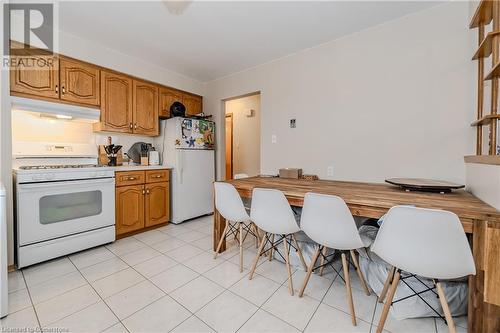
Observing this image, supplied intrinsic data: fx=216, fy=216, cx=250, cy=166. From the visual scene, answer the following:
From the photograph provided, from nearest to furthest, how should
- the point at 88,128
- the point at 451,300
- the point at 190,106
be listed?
the point at 451,300 → the point at 88,128 → the point at 190,106

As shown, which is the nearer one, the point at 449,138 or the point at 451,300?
the point at 451,300

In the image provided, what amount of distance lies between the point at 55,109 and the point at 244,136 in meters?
A: 3.33

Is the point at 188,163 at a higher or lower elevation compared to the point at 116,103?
lower

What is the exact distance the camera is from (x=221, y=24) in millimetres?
2248

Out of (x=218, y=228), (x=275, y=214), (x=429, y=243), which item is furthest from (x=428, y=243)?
(x=218, y=228)

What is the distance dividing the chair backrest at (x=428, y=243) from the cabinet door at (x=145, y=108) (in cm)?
325

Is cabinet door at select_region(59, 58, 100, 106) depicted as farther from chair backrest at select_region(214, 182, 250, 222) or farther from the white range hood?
chair backrest at select_region(214, 182, 250, 222)

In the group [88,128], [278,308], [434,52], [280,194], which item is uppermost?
[434,52]

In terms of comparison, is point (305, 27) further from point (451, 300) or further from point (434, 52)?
point (451, 300)

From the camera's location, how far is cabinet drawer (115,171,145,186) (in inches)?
106

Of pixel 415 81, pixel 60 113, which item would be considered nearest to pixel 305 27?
pixel 415 81

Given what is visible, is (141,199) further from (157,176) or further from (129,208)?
(157,176)

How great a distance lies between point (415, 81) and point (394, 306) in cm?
198

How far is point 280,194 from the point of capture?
1.65m
